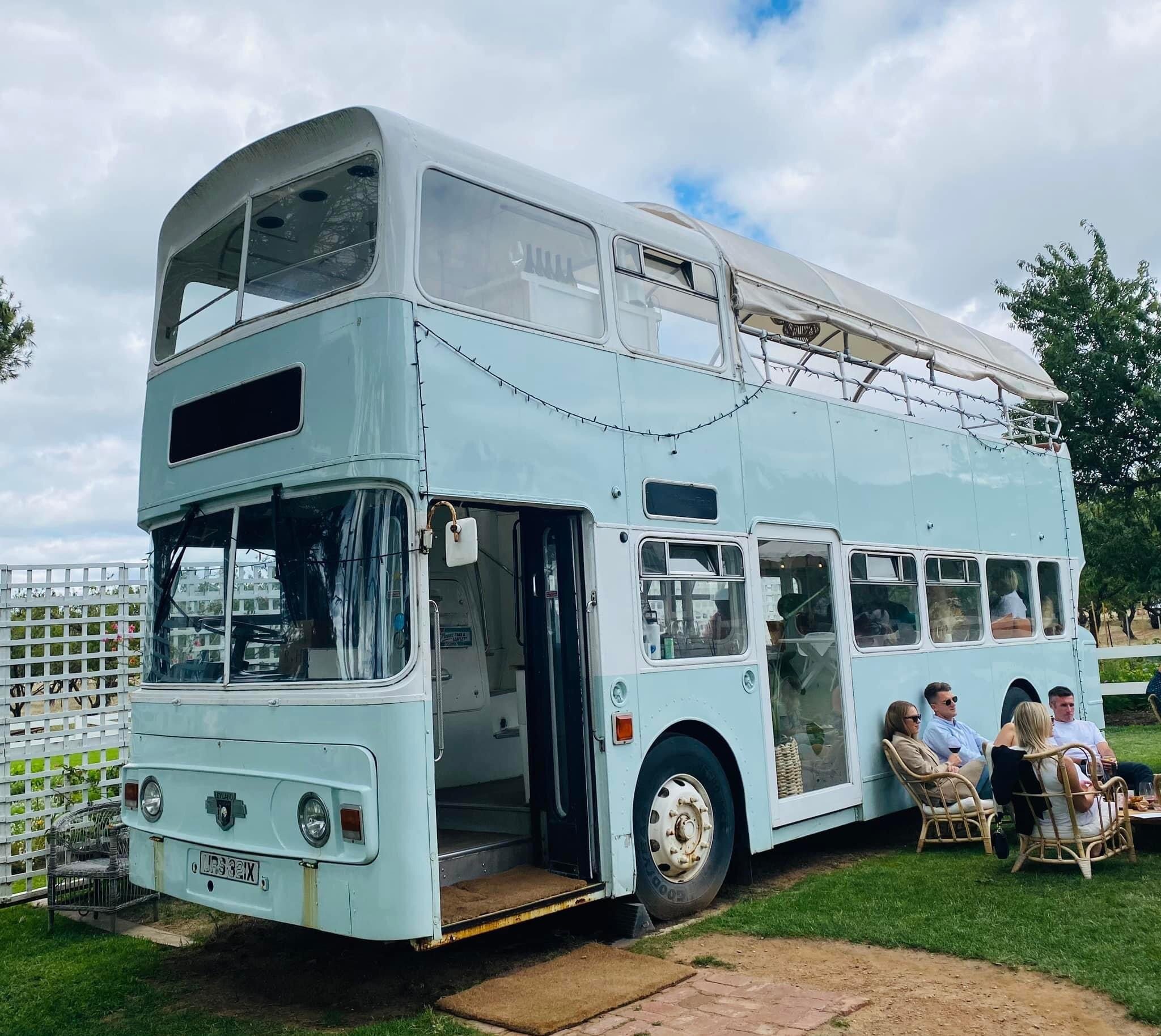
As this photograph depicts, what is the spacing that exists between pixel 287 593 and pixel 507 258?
2279mm

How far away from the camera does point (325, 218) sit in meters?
5.99

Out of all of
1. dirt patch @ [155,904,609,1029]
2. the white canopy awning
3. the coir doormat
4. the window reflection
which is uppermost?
→ the white canopy awning

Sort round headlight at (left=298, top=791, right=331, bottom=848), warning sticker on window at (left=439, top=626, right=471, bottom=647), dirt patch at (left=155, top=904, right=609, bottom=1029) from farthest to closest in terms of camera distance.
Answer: warning sticker on window at (left=439, top=626, right=471, bottom=647), dirt patch at (left=155, top=904, right=609, bottom=1029), round headlight at (left=298, top=791, right=331, bottom=848)

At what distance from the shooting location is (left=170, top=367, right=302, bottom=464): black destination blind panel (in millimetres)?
5820

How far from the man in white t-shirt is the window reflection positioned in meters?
1.68

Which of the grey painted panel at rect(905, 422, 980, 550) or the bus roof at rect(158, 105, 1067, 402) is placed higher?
the bus roof at rect(158, 105, 1067, 402)

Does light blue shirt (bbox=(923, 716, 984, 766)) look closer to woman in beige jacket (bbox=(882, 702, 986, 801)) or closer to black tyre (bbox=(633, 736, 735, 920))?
woman in beige jacket (bbox=(882, 702, 986, 801))

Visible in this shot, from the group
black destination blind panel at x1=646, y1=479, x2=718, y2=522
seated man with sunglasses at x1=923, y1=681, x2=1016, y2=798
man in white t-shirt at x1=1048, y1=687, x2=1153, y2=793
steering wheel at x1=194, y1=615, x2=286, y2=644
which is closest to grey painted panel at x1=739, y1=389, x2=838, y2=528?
black destination blind panel at x1=646, y1=479, x2=718, y2=522

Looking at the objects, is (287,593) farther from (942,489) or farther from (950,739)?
(942,489)

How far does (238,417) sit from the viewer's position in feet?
20.1

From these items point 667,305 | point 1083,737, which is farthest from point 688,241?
point 1083,737

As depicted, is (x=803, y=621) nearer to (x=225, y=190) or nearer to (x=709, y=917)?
(x=709, y=917)

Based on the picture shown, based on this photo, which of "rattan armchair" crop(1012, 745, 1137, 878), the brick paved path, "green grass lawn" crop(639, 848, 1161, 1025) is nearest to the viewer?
the brick paved path

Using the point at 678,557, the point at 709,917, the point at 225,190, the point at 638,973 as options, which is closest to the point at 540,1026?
the point at 638,973
